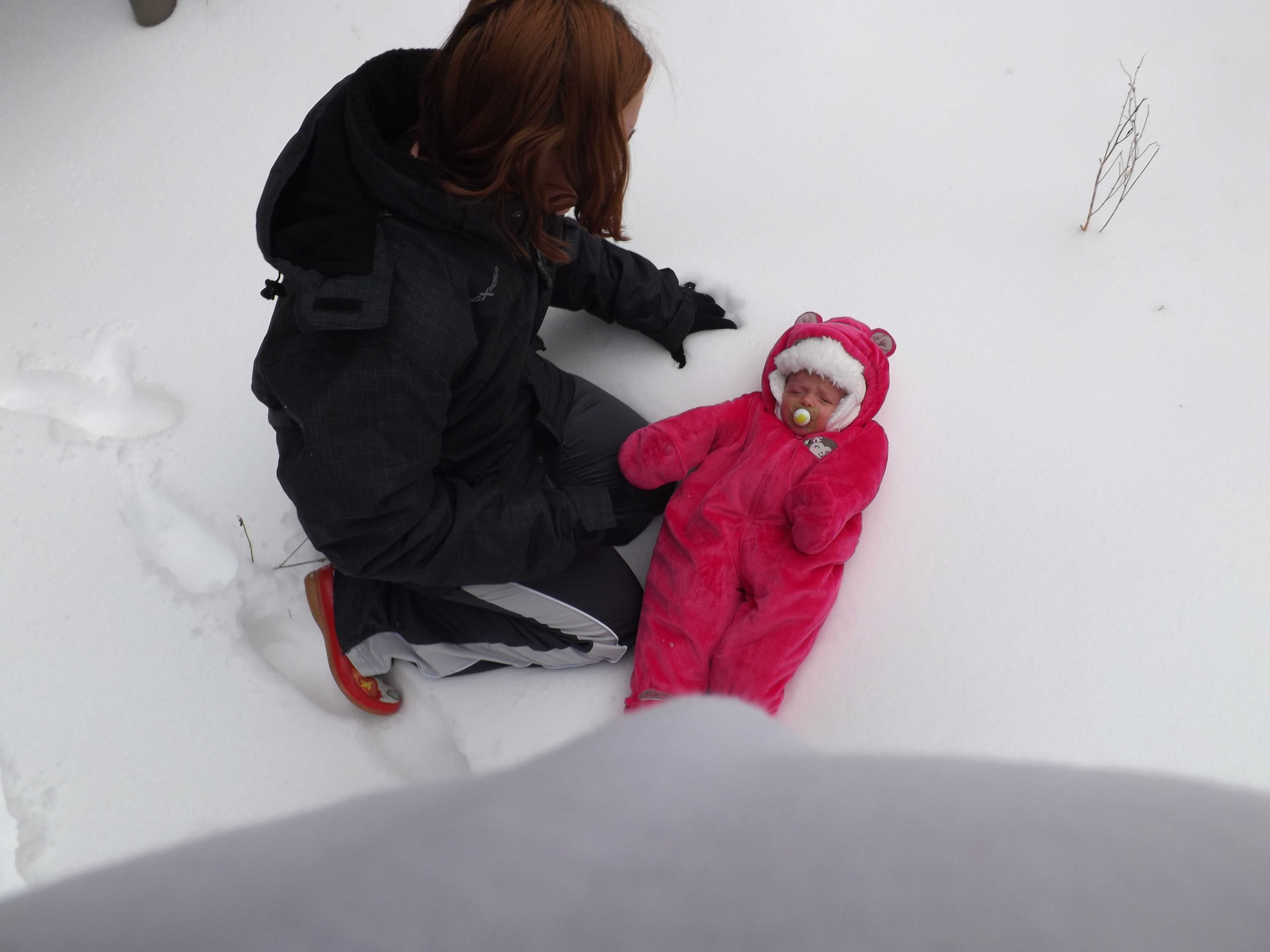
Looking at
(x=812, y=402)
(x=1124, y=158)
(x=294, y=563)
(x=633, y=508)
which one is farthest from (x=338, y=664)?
(x=1124, y=158)

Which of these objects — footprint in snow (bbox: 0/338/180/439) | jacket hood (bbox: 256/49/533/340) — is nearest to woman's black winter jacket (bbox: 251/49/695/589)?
jacket hood (bbox: 256/49/533/340)

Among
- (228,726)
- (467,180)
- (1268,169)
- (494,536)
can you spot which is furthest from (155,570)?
(1268,169)

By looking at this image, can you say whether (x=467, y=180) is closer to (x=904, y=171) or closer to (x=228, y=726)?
(x=228, y=726)

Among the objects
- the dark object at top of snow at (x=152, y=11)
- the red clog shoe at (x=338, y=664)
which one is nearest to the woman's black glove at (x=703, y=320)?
the red clog shoe at (x=338, y=664)

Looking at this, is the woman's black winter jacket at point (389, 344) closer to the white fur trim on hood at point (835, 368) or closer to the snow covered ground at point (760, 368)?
the snow covered ground at point (760, 368)

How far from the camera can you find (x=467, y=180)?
0.85 m

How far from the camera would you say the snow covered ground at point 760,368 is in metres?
1.14

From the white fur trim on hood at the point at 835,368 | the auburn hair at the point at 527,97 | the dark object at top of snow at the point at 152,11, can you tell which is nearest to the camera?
the auburn hair at the point at 527,97

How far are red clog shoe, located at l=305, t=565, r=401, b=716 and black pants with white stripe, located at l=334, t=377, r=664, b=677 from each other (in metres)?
0.02

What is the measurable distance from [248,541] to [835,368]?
3.48 feet

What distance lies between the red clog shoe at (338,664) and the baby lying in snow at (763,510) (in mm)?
416

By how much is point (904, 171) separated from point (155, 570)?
1.66 m

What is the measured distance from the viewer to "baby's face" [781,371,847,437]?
129cm

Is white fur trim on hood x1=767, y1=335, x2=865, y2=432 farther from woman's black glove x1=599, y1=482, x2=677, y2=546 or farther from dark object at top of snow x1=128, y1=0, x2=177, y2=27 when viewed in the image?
dark object at top of snow x1=128, y1=0, x2=177, y2=27
